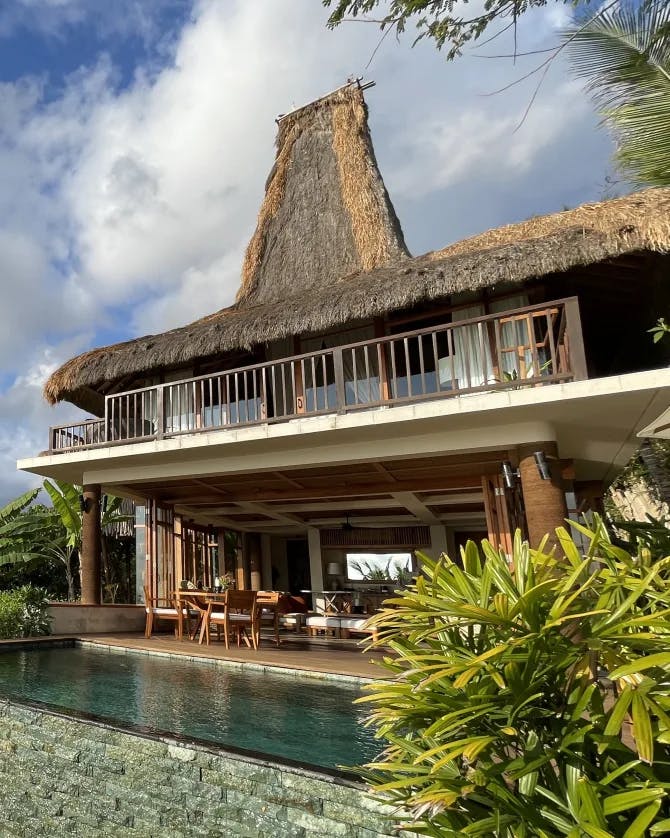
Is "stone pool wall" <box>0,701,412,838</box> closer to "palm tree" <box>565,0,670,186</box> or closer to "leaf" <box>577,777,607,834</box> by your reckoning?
"leaf" <box>577,777,607,834</box>

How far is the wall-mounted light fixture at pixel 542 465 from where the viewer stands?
6.62 meters

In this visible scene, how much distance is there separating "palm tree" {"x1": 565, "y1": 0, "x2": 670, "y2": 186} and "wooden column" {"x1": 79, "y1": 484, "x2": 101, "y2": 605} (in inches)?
339

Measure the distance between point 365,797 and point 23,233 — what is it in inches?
852

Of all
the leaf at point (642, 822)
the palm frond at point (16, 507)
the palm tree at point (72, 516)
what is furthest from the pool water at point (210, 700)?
the palm frond at point (16, 507)

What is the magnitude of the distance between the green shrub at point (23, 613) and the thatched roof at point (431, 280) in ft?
11.1

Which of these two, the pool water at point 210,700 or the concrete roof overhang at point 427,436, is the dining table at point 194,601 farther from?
the concrete roof overhang at point 427,436

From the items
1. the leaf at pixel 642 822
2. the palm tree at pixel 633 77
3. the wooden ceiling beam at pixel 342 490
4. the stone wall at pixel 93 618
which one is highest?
the palm tree at pixel 633 77

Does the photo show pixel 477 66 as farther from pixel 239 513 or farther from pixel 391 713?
pixel 239 513

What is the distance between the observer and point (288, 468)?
8.19 m

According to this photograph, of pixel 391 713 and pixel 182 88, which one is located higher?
pixel 182 88

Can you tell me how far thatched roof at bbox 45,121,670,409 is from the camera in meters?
6.86

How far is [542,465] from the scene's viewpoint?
6621 mm

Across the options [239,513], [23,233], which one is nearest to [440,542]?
[239,513]

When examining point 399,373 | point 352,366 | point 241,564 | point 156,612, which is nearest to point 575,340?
point 399,373
